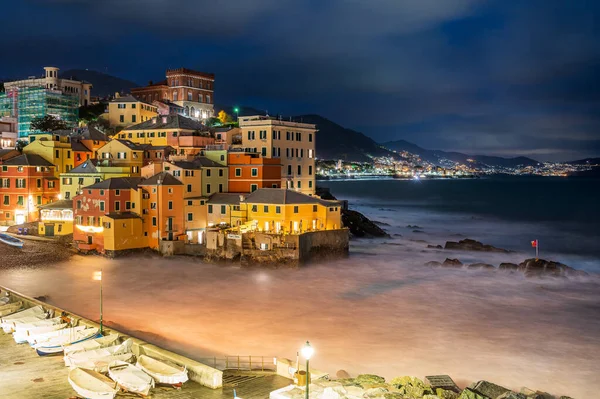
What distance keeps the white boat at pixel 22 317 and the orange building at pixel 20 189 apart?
37.8m

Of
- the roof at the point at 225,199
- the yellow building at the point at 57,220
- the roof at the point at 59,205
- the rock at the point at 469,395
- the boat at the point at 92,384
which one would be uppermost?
the roof at the point at 225,199

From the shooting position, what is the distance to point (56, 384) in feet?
53.0

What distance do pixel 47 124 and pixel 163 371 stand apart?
7260 centimetres

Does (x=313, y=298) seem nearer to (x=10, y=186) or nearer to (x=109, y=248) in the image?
(x=109, y=248)

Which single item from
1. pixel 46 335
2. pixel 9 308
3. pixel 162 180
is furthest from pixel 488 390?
pixel 162 180

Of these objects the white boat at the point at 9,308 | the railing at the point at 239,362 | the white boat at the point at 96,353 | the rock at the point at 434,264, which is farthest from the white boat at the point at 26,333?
the rock at the point at 434,264

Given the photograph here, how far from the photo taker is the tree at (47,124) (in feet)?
258

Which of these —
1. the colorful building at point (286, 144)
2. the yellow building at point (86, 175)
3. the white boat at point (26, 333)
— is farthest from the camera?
the colorful building at point (286, 144)

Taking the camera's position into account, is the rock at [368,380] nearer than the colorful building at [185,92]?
Yes

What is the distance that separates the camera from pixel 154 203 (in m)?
48.5

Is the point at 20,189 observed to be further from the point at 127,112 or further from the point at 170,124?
the point at 127,112

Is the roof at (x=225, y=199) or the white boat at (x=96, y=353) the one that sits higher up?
the roof at (x=225, y=199)

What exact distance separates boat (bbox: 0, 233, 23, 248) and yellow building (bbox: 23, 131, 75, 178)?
11.9m

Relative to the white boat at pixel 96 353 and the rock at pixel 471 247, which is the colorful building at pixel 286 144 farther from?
the white boat at pixel 96 353
